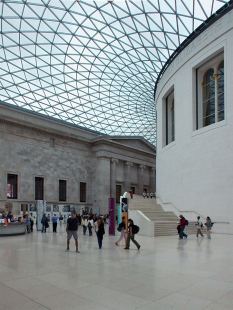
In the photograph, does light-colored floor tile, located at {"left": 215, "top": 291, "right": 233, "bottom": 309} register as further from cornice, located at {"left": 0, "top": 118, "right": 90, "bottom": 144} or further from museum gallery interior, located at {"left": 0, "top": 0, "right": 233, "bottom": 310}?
cornice, located at {"left": 0, "top": 118, "right": 90, "bottom": 144}

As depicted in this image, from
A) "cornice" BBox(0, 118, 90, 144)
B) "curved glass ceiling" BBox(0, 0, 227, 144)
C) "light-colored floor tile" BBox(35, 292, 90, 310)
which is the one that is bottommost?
"light-colored floor tile" BBox(35, 292, 90, 310)

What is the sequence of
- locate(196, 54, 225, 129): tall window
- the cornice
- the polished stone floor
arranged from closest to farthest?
the polished stone floor, locate(196, 54, 225, 129): tall window, the cornice

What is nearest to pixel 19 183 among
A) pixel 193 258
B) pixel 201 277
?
pixel 193 258

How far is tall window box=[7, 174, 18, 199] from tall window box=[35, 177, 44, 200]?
11.1 ft

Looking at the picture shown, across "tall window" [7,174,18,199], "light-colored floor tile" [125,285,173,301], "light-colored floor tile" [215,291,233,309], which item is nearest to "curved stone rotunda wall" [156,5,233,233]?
"light-colored floor tile" [215,291,233,309]

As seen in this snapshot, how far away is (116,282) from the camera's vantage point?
25.9 ft

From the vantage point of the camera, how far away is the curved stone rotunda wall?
23.8 m

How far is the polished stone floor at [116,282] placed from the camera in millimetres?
6172

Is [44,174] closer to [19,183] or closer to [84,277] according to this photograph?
[19,183]

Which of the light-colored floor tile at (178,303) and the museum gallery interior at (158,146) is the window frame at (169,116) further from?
the light-colored floor tile at (178,303)

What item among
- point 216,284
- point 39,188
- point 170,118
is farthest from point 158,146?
point 216,284

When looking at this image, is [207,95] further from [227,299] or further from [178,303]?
[178,303]

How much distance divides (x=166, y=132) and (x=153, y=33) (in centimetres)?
1171

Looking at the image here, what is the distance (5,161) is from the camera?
40.2m
